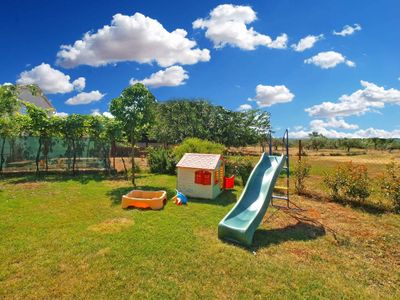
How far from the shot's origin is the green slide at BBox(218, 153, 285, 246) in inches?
285

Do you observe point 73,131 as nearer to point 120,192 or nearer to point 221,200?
point 120,192

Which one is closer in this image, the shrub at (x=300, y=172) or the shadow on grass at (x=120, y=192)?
the shadow on grass at (x=120, y=192)

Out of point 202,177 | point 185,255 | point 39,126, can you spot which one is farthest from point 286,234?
point 39,126

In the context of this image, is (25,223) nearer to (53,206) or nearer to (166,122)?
(53,206)

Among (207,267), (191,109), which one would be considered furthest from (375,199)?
(191,109)

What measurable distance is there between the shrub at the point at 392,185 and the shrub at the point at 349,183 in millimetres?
657

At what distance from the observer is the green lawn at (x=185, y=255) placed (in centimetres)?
509

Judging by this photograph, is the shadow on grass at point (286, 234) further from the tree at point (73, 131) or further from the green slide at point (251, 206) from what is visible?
the tree at point (73, 131)

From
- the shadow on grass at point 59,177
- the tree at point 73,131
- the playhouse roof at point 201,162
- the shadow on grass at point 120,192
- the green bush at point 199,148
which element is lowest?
the shadow on grass at point 120,192

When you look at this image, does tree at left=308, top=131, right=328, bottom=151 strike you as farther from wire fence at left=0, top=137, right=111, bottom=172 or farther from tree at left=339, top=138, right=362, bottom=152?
wire fence at left=0, top=137, right=111, bottom=172

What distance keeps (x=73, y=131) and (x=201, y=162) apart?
11129mm

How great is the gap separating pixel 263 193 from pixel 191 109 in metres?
36.5

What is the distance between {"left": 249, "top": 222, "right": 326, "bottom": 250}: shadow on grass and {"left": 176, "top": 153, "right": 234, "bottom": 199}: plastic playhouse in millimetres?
4353

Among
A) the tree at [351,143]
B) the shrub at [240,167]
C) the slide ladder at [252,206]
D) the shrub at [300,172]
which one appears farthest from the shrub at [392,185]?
the tree at [351,143]
